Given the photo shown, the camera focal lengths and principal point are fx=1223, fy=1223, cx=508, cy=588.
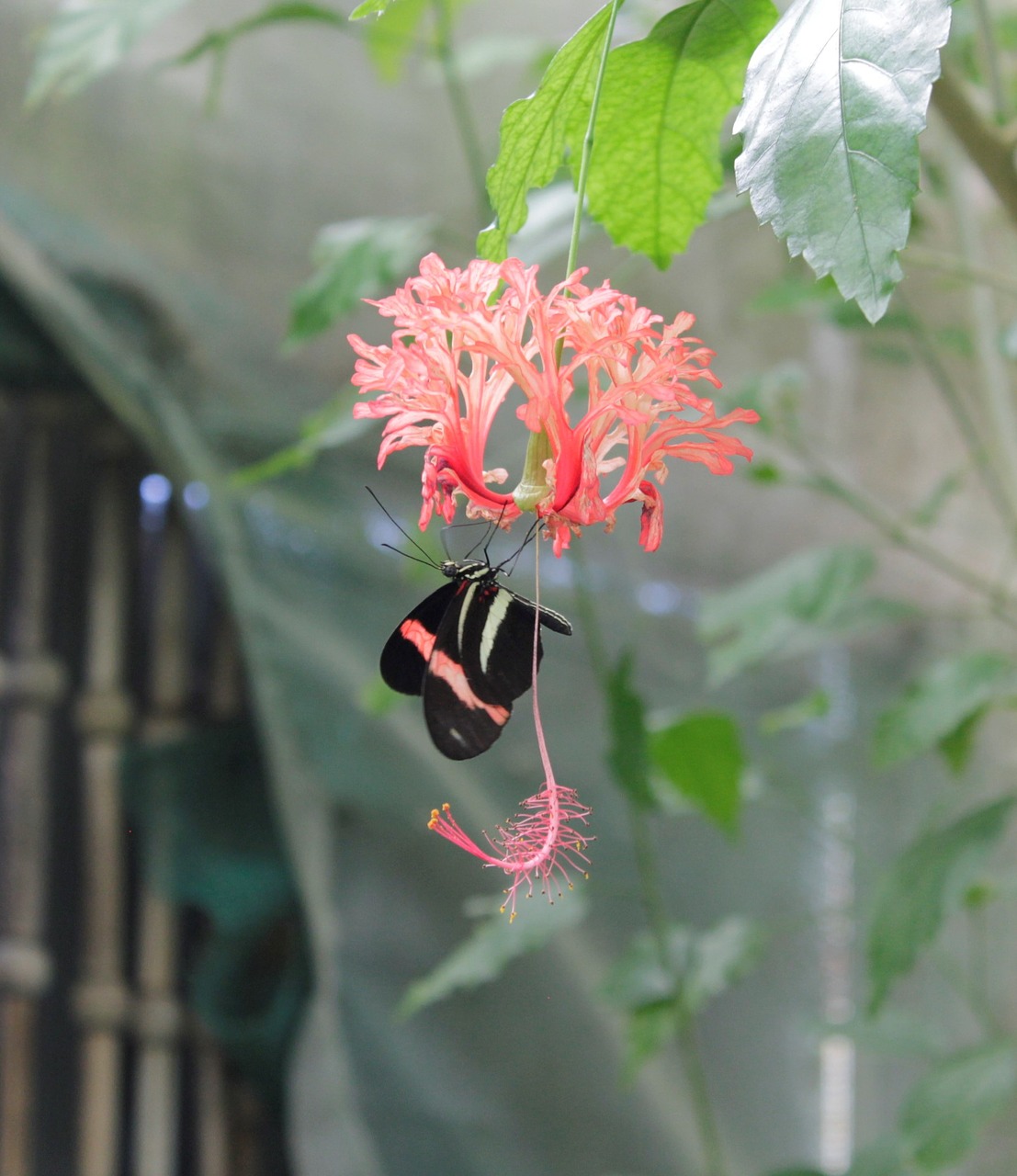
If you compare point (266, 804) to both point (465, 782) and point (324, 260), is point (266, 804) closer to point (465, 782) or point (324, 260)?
point (465, 782)

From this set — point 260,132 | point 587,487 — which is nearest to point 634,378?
point 587,487

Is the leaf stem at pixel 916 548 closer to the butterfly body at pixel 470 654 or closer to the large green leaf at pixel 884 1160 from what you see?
the large green leaf at pixel 884 1160

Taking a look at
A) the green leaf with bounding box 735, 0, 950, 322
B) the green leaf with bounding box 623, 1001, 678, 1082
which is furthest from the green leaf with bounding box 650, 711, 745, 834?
the green leaf with bounding box 735, 0, 950, 322

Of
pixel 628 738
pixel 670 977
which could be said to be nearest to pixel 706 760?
pixel 628 738

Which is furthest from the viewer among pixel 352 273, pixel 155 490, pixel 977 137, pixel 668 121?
pixel 155 490

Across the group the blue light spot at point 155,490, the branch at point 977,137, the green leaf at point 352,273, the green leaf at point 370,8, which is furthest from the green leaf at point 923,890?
the blue light spot at point 155,490

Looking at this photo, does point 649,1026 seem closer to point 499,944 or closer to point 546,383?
point 499,944
